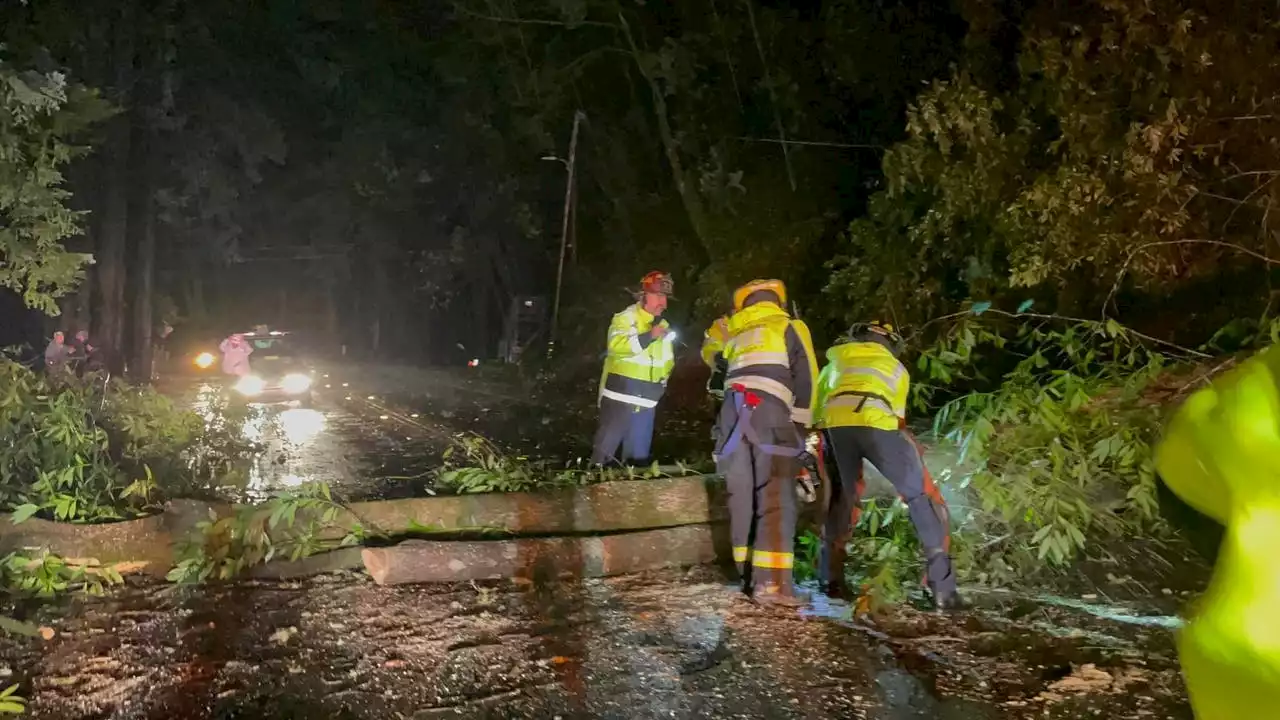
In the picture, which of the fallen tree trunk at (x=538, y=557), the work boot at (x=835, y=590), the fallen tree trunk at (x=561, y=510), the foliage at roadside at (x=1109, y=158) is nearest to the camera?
the work boot at (x=835, y=590)

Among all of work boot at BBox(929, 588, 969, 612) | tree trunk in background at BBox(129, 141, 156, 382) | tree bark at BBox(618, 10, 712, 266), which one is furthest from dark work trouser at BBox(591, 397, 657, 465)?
tree trunk in background at BBox(129, 141, 156, 382)

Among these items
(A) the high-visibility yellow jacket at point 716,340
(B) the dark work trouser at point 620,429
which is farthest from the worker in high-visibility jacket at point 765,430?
(B) the dark work trouser at point 620,429

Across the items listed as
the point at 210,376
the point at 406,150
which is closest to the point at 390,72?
the point at 406,150

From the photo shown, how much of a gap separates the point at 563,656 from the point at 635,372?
309cm

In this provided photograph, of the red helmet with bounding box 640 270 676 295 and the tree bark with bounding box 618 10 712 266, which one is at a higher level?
the tree bark with bounding box 618 10 712 266

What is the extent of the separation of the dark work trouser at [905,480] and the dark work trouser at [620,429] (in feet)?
7.16

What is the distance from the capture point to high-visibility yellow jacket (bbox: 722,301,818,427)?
217 inches

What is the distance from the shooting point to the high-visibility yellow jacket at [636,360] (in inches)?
289

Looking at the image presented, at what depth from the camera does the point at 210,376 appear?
2661cm

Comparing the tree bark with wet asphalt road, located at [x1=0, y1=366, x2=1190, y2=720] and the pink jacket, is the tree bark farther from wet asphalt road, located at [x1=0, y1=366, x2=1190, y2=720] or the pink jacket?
wet asphalt road, located at [x1=0, y1=366, x2=1190, y2=720]

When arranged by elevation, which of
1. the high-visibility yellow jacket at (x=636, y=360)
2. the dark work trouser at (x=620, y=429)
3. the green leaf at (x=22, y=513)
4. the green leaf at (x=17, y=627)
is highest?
the high-visibility yellow jacket at (x=636, y=360)

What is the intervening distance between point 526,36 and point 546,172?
16.7 feet

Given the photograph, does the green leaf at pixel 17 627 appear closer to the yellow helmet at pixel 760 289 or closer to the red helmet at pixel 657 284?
the yellow helmet at pixel 760 289

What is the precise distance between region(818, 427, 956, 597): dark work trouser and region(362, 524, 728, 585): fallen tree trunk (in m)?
1.06
